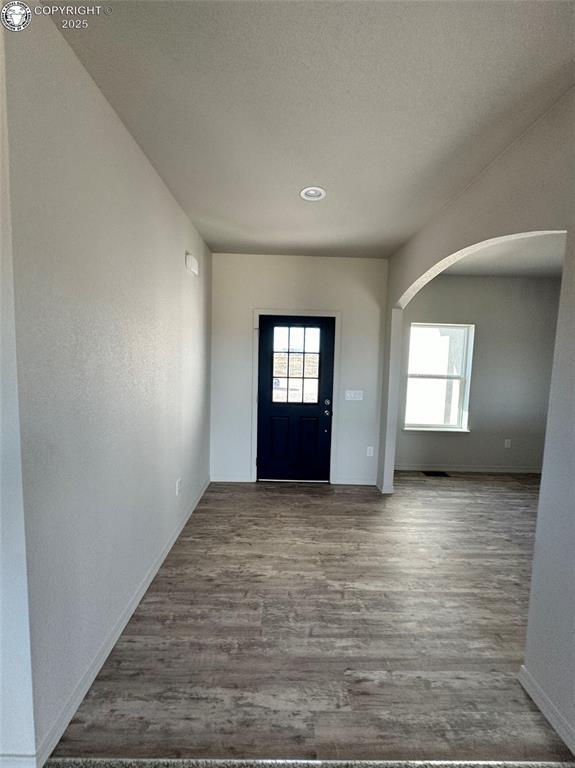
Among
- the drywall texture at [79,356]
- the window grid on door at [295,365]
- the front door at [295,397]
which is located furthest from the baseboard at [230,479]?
the drywall texture at [79,356]

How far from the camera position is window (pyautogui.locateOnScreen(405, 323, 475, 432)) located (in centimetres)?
478

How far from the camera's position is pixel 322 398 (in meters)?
4.15

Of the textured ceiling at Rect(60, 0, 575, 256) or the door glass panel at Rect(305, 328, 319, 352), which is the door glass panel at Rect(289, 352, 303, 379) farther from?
the textured ceiling at Rect(60, 0, 575, 256)

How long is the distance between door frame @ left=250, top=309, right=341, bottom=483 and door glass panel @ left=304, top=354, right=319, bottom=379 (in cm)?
22

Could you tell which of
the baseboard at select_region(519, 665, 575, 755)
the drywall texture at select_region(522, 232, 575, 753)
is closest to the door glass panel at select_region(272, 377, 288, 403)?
the drywall texture at select_region(522, 232, 575, 753)

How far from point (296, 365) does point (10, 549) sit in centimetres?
328

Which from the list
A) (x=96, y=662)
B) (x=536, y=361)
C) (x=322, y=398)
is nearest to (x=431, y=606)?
(x=96, y=662)

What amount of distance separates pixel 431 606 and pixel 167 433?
2106 mm

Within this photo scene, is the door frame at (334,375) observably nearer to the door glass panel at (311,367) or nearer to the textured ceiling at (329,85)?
the door glass panel at (311,367)

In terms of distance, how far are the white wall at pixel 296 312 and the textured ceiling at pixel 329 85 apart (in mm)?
1695

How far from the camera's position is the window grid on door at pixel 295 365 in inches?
162

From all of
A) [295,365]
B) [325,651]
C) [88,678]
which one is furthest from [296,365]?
[88,678]

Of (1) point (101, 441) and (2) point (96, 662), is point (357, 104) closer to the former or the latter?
(1) point (101, 441)

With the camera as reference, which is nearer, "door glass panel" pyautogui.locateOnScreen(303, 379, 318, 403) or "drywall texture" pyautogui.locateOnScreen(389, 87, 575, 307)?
"drywall texture" pyautogui.locateOnScreen(389, 87, 575, 307)
